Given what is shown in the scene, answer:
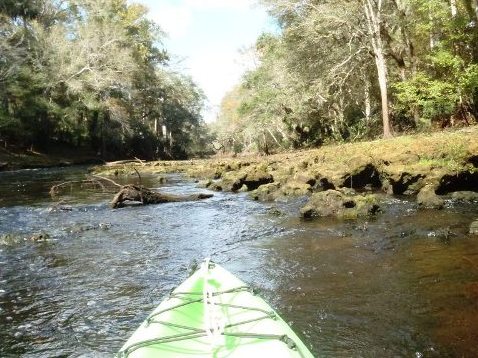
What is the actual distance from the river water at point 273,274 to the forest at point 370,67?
29.9 feet

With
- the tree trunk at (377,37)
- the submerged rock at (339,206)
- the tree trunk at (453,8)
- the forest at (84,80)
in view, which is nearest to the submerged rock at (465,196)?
the submerged rock at (339,206)

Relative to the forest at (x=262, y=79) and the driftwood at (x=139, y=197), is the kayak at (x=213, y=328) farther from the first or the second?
the forest at (x=262, y=79)

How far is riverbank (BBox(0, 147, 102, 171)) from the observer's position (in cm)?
3092

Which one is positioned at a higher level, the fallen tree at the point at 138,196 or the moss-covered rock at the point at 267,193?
the fallen tree at the point at 138,196

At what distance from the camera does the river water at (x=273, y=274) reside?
4.31 metres

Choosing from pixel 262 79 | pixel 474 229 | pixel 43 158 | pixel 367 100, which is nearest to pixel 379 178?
pixel 474 229

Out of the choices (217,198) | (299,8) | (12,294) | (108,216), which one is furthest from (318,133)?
(12,294)

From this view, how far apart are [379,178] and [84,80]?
85.3 feet

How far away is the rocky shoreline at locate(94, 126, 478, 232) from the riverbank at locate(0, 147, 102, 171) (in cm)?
2032

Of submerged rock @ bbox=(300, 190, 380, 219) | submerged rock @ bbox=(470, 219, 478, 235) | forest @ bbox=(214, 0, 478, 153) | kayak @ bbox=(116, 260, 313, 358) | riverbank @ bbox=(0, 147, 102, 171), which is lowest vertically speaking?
submerged rock @ bbox=(470, 219, 478, 235)

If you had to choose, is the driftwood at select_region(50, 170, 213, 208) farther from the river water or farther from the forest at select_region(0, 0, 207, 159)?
the forest at select_region(0, 0, 207, 159)

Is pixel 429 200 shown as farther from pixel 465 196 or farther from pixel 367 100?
pixel 367 100

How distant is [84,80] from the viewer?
3331 centimetres

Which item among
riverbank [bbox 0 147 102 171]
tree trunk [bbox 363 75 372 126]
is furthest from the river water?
riverbank [bbox 0 147 102 171]
